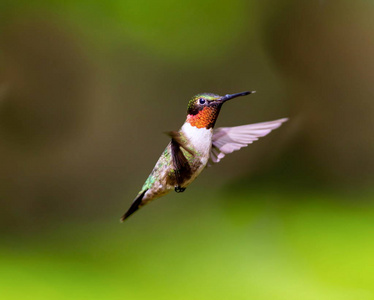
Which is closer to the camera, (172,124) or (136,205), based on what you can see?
(136,205)

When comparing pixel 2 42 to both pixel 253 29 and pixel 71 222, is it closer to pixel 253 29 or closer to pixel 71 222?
pixel 71 222

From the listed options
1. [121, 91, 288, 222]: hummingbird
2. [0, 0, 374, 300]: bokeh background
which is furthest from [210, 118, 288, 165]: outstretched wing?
[0, 0, 374, 300]: bokeh background

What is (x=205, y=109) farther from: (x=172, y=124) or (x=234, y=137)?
(x=172, y=124)

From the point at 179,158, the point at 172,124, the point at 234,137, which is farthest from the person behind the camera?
the point at 172,124

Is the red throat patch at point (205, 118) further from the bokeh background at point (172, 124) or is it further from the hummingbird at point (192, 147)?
the bokeh background at point (172, 124)

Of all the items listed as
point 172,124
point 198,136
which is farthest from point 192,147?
point 172,124

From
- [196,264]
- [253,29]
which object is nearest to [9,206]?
[196,264]

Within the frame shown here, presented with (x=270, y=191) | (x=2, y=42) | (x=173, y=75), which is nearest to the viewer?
(x=2, y=42)
